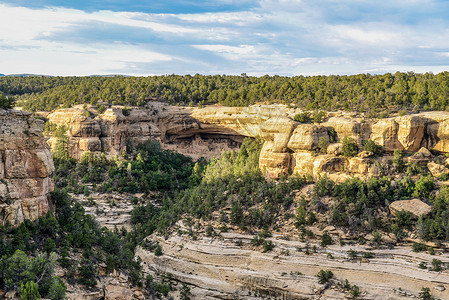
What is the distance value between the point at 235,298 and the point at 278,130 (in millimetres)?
21433

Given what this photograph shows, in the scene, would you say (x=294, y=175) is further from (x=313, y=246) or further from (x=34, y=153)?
(x=34, y=153)

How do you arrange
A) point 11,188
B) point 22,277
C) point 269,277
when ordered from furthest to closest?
point 269,277, point 11,188, point 22,277

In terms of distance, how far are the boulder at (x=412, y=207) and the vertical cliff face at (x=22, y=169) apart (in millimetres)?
31940

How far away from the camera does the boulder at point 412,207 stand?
4316 cm

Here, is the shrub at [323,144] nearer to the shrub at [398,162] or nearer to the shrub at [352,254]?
the shrub at [398,162]

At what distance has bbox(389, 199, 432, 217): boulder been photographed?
142ft

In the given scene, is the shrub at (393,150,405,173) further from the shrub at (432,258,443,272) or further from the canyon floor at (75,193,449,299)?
the shrub at (432,258,443,272)

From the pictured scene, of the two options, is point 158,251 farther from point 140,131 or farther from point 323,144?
point 140,131

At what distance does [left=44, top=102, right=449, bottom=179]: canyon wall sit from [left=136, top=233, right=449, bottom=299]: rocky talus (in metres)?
10.7

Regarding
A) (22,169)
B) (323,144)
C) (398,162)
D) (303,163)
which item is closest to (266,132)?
(303,163)

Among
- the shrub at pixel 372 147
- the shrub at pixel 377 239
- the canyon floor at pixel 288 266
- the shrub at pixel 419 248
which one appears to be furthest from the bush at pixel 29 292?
the shrub at pixel 372 147

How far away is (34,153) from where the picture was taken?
31.7 metres

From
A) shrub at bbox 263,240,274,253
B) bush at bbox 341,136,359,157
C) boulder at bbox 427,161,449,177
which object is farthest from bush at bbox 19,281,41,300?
boulder at bbox 427,161,449,177

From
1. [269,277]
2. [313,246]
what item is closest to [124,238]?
[269,277]
